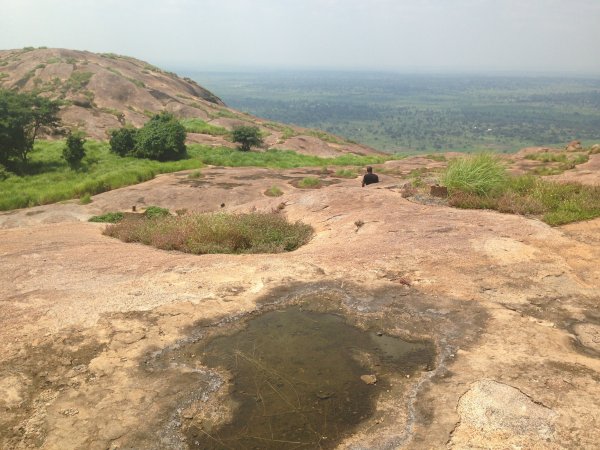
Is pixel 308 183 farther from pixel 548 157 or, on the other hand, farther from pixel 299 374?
pixel 299 374

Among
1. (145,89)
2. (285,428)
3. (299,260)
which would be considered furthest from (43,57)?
(285,428)

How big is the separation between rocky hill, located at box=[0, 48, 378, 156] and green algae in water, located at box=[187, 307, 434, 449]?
34.2 meters

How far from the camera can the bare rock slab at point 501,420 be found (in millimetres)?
4367

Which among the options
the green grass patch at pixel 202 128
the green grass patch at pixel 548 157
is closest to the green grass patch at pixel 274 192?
the green grass patch at pixel 548 157

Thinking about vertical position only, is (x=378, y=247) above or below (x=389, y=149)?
above

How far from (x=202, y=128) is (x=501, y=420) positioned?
4190 cm

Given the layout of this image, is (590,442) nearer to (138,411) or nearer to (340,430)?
(340,430)

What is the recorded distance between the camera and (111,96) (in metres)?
47.6

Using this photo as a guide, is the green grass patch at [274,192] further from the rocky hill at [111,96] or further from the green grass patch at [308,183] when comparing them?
the rocky hill at [111,96]

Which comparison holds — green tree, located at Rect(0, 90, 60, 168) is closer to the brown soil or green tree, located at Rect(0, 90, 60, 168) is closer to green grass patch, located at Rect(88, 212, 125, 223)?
green grass patch, located at Rect(88, 212, 125, 223)

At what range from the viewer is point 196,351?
6.11m

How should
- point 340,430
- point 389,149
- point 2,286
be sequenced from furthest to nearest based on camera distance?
1. point 389,149
2. point 2,286
3. point 340,430

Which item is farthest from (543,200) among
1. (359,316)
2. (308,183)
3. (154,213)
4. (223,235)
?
(154,213)

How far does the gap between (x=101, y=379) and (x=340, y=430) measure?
286 centimetres
